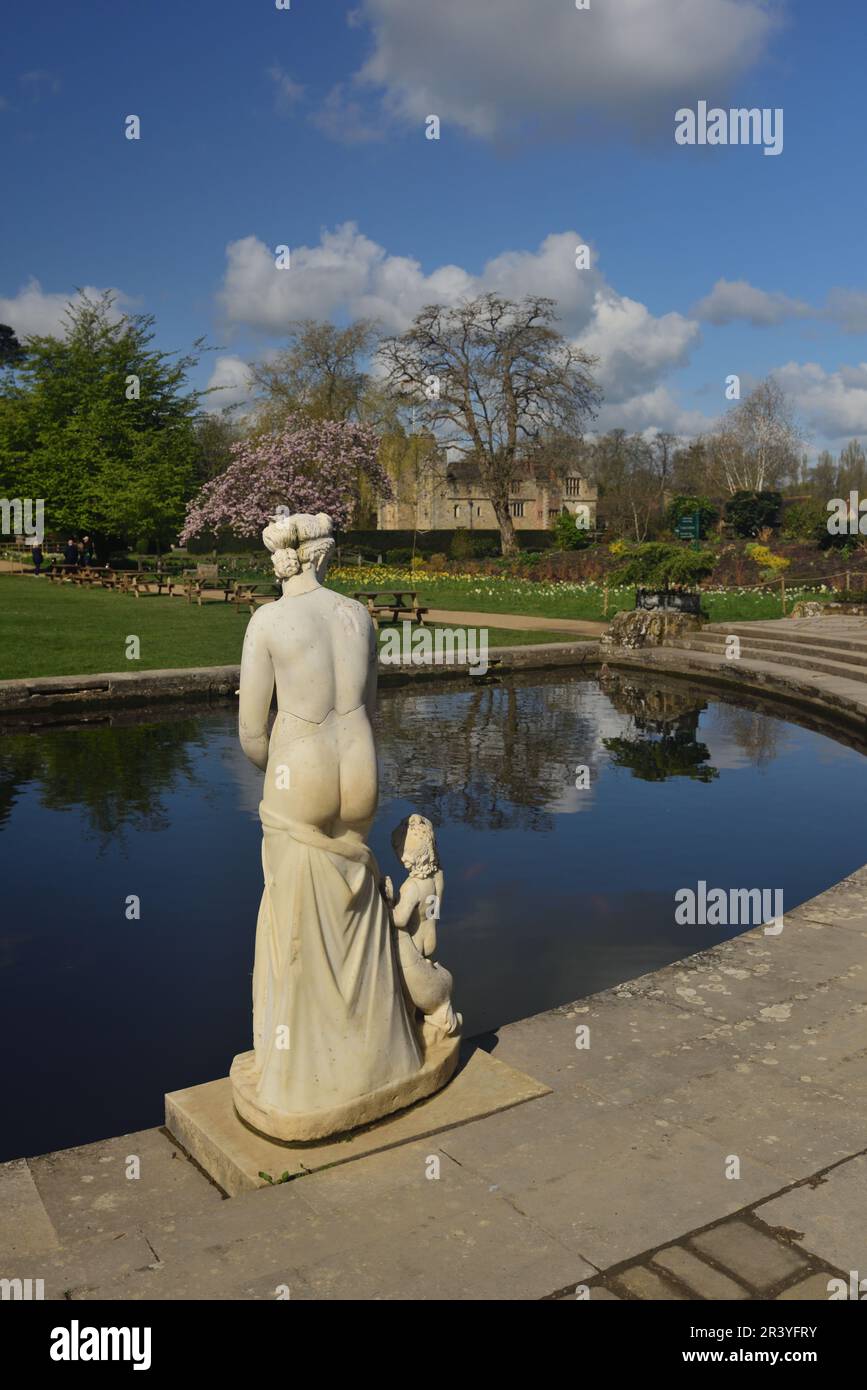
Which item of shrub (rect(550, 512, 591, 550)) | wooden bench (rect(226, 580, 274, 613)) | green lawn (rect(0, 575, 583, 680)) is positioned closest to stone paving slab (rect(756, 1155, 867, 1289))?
green lawn (rect(0, 575, 583, 680))

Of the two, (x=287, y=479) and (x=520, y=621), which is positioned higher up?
(x=287, y=479)

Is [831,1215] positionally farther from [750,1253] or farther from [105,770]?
[105,770]

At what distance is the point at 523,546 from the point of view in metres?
50.1

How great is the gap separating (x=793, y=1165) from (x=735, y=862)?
170 inches

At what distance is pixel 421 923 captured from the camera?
3928 millimetres

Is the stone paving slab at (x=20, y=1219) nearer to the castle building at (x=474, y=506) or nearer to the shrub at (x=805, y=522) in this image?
the shrub at (x=805, y=522)

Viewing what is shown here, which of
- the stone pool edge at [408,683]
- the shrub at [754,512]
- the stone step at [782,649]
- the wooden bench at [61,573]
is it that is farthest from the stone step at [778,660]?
the wooden bench at [61,573]

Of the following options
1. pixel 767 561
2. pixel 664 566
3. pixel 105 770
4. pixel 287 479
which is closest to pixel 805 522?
pixel 767 561

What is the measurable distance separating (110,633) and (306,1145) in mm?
16400

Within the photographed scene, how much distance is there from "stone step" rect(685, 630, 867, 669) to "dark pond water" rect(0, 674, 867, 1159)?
12.5 feet
